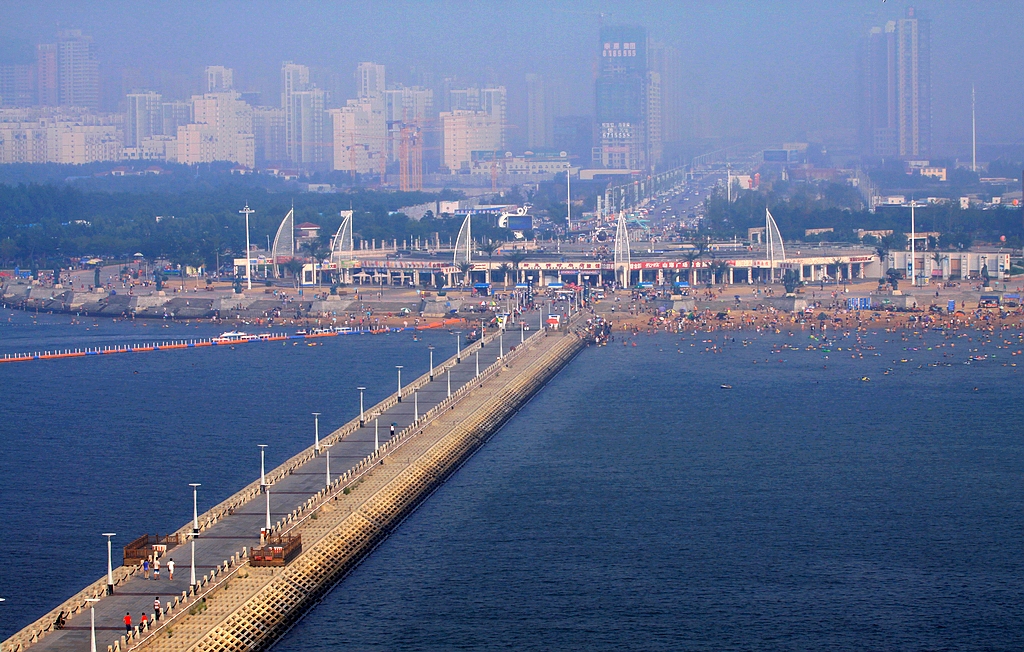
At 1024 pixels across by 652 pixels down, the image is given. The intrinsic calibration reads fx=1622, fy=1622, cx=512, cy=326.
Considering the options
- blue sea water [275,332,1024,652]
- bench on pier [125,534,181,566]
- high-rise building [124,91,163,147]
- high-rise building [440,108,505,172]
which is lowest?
blue sea water [275,332,1024,652]

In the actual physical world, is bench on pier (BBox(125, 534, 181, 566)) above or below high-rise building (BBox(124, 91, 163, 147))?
below

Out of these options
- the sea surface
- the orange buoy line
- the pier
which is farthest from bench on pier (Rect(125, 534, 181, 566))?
the orange buoy line

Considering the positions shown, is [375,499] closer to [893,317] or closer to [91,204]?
[893,317]

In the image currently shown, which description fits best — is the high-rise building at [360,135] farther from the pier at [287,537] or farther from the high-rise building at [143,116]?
the pier at [287,537]

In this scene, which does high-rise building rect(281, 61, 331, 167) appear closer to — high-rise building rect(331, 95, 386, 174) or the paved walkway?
high-rise building rect(331, 95, 386, 174)

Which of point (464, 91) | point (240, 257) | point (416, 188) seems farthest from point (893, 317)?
point (464, 91)

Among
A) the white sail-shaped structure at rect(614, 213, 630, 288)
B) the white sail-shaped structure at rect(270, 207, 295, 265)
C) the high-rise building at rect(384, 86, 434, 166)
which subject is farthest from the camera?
the high-rise building at rect(384, 86, 434, 166)

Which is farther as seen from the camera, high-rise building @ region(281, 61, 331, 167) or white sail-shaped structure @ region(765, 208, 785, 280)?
high-rise building @ region(281, 61, 331, 167)

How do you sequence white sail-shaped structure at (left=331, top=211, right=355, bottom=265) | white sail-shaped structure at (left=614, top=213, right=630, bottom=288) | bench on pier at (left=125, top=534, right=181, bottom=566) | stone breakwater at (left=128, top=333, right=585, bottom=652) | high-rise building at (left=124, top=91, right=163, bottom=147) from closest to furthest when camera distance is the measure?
stone breakwater at (left=128, top=333, right=585, bottom=652) < bench on pier at (left=125, top=534, right=181, bottom=566) < white sail-shaped structure at (left=614, top=213, right=630, bottom=288) < white sail-shaped structure at (left=331, top=211, right=355, bottom=265) < high-rise building at (left=124, top=91, right=163, bottom=147)
